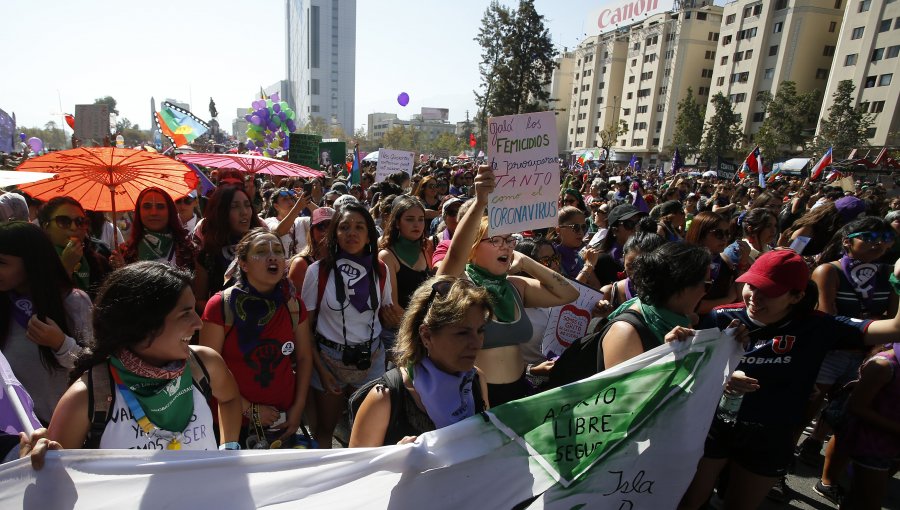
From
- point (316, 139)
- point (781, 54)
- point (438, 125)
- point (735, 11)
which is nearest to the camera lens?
point (316, 139)

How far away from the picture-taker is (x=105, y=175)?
391cm

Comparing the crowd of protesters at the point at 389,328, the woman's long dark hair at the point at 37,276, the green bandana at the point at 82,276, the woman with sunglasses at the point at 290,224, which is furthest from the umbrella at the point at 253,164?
the woman's long dark hair at the point at 37,276

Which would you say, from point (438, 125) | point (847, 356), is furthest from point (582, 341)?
point (438, 125)

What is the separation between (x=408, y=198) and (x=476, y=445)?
8.42ft

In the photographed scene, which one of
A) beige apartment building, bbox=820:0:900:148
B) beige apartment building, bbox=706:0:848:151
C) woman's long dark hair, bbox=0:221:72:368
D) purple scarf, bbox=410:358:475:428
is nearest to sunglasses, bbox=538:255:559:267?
purple scarf, bbox=410:358:475:428

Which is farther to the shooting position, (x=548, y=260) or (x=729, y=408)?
(x=548, y=260)

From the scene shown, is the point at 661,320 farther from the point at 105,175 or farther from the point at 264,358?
the point at 105,175

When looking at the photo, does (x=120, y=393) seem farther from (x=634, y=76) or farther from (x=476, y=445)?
(x=634, y=76)

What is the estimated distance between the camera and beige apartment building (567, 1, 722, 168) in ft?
214

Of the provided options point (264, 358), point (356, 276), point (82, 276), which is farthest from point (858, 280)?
point (82, 276)

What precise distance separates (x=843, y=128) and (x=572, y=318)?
4646 cm

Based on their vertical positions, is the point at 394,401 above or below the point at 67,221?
below

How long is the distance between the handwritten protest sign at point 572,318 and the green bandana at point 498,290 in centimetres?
59

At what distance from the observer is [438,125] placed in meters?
152
